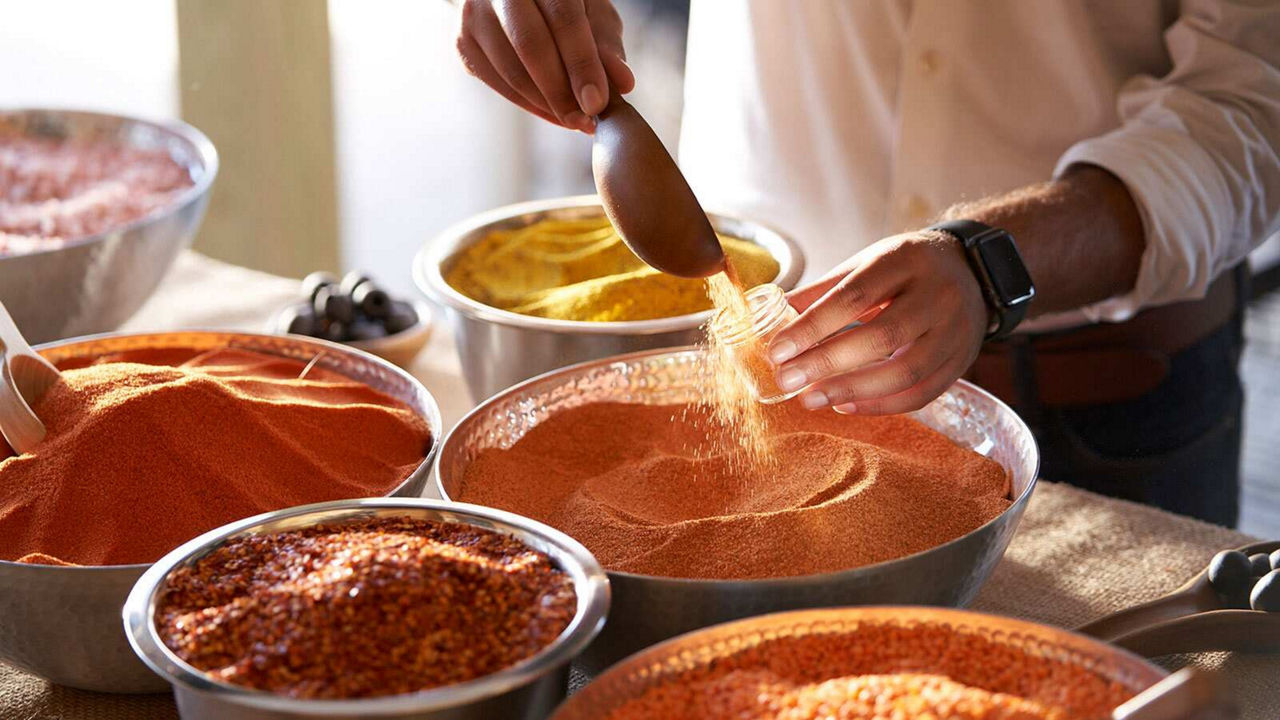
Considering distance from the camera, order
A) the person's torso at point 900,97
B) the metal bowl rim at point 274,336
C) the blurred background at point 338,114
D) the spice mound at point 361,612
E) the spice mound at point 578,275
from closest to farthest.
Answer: the spice mound at point 361,612
the metal bowl rim at point 274,336
the spice mound at point 578,275
the person's torso at point 900,97
the blurred background at point 338,114

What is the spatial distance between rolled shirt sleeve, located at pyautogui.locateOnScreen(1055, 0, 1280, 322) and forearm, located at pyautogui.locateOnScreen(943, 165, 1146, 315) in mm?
15

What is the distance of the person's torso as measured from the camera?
1.30 meters

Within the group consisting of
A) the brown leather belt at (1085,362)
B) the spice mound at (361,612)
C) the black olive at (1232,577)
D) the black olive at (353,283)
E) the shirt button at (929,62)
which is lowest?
the brown leather belt at (1085,362)

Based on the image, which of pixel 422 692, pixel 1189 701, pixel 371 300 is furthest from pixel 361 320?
pixel 1189 701

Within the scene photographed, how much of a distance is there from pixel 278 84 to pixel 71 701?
2.40 meters

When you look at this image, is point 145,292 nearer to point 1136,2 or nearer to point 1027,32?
point 1027,32

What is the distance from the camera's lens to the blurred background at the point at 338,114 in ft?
9.37

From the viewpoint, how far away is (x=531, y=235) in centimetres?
131

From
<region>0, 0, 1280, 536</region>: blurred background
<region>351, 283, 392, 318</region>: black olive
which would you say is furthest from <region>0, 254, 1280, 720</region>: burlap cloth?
<region>0, 0, 1280, 536</region>: blurred background

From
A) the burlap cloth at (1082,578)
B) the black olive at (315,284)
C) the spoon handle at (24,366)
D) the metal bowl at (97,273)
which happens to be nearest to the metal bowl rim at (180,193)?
the metal bowl at (97,273)

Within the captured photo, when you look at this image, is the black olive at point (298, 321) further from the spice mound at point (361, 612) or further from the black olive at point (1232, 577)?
the black olive at point (1232, 577)

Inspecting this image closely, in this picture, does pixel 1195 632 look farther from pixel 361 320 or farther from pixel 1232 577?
pixel 361 320

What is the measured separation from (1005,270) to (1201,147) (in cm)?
37

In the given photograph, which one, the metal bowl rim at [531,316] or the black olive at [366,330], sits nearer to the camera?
the metal bowl rim at [531,316]
